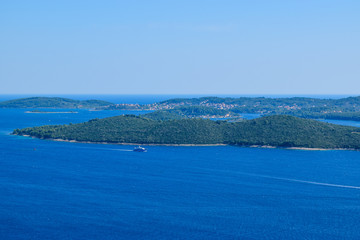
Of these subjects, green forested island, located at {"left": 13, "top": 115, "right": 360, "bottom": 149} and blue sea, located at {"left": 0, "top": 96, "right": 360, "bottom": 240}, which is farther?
green forested island, located at {"left": 13, "top": 115, "right": 360, "bottom": 149}

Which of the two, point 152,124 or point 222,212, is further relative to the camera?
point 152,124

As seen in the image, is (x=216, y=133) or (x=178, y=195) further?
(x=216, y=133)

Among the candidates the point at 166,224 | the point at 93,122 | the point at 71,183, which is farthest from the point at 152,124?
the point at 166,224

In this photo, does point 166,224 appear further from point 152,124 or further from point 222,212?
point 152,124

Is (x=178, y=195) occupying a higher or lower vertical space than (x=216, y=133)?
lower

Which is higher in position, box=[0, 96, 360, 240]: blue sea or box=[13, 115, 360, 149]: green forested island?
box=[13, 115, 360, 149]: green forested island
